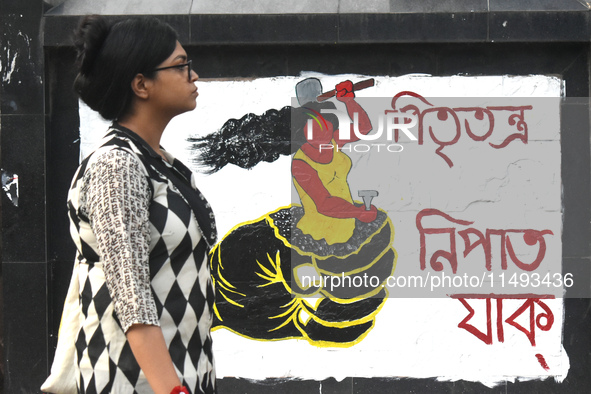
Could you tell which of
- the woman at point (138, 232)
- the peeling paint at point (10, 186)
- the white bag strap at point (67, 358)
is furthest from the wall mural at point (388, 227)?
the white bag strap at point (67, 358)

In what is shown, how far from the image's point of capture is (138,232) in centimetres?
166

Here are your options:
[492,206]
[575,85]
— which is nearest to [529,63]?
[575,85]

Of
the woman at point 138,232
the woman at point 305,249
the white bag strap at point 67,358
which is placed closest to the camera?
the woman at point 138,232

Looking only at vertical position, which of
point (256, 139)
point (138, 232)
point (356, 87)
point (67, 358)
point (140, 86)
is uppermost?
point (356, 87)

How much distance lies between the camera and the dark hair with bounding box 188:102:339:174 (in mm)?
5312

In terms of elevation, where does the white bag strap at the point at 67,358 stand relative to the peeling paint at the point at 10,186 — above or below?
below

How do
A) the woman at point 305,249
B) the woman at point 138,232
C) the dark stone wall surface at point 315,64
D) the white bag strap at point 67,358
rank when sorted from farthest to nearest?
1. the woman at point 305,249
2. the dark stone wall surface at point 315,64
3. the white bag strap at point 67,358
4. the woman at point 138,232

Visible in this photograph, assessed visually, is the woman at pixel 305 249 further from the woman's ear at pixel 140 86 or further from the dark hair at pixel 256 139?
the woman's ear at pixel 140 86

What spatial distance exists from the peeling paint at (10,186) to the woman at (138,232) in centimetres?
362

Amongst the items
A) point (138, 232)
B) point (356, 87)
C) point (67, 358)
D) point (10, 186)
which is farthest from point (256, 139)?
point (138, 232)

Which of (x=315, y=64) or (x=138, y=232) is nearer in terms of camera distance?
(x=138, y=232)

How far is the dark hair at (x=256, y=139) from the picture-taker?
5.31 metres

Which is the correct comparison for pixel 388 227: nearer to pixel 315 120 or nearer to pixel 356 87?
pixel 315 120

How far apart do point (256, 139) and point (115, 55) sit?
3.48 m
